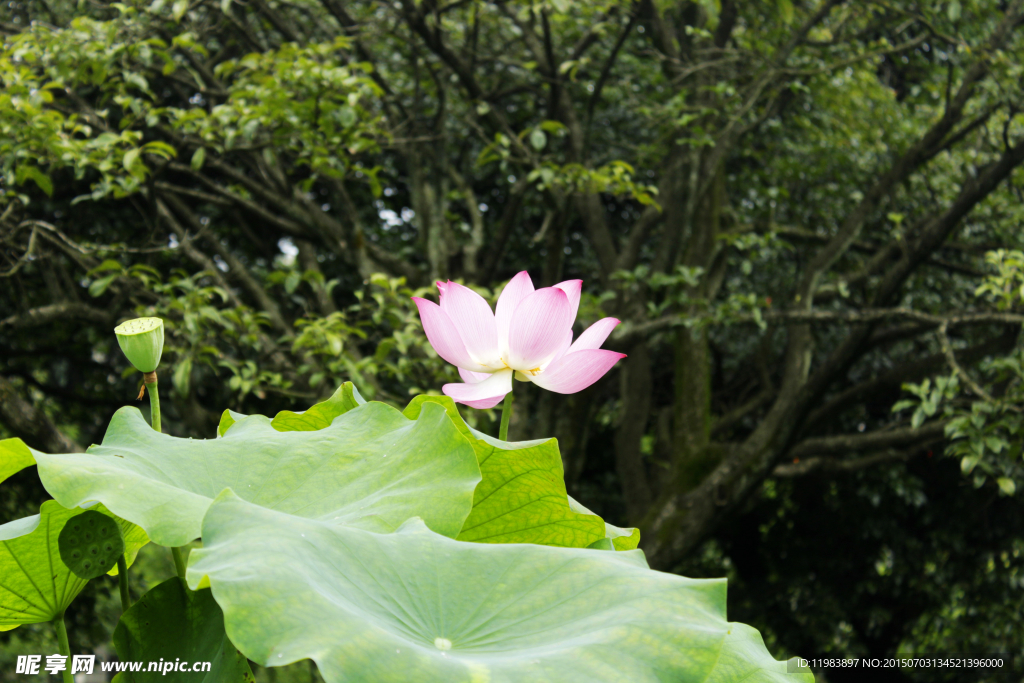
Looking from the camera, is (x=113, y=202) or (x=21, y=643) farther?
(x=21, y=643)

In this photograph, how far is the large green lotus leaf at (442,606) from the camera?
1.27 ft

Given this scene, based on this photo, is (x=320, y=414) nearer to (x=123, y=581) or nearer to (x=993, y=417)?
(x=123, y=581)

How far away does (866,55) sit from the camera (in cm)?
301

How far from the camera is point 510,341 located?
66 cm

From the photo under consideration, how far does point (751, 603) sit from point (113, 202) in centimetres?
402

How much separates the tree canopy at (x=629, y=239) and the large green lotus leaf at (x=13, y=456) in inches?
72.8

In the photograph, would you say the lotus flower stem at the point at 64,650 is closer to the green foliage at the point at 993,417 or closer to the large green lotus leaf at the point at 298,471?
the large green lotus leaf at the point at 298,471

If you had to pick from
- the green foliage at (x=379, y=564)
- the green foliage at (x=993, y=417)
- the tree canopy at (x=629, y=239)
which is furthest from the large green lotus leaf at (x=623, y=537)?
the green foliage at (x=993, y=417)

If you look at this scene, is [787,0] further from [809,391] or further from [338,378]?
[338,378]

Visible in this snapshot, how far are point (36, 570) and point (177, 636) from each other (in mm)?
132

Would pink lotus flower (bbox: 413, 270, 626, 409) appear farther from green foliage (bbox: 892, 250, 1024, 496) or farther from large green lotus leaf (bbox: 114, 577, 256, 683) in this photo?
green foliage (bbox: 892, 250, 1024, 496)

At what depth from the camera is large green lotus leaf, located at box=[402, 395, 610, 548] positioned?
0.63 metres

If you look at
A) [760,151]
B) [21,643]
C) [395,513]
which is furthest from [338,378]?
[21,643]

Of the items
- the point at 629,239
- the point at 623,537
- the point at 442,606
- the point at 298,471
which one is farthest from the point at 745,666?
the point at 629,239
